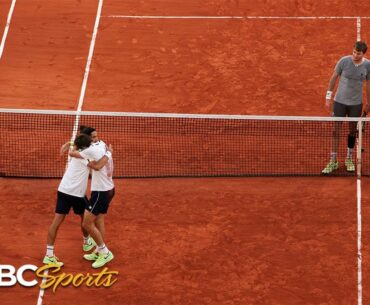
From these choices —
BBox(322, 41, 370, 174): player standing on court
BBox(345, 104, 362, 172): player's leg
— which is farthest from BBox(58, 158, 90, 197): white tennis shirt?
BBox(345, 104, 362, 172): player's leg

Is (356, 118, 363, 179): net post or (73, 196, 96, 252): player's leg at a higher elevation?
(356, 118, 363, 179): net post

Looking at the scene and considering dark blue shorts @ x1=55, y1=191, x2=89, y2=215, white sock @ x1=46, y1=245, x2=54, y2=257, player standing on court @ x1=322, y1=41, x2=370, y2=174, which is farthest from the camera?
player standing on court @ x1=322, y1=41, x2=370, y2=174

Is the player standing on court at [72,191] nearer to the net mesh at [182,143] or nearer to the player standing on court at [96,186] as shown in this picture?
the player standing on court at [96,186]

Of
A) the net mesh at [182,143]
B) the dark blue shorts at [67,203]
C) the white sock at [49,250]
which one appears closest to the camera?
the dark blue shorts at [67,203]

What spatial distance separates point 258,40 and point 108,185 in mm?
6458

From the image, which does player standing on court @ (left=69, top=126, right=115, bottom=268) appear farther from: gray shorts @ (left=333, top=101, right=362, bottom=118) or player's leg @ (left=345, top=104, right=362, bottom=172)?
player's leg @ (left=345, top=104, right=362, bottom=172)

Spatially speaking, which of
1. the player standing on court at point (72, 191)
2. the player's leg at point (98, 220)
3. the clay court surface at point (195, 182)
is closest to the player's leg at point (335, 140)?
the clay court surface at point (195, 182)

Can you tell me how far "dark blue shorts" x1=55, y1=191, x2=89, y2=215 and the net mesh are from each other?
Result: 2212mm

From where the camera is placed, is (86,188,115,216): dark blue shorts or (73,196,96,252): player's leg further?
(73,196,96,252): player's leg

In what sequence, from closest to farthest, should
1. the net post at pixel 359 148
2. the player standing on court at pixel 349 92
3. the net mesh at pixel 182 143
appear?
the player standing on court at pixel 349 92, the net post at pixel 359 148, the net mesh at pixel 182 143

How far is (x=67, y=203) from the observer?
14.8 m

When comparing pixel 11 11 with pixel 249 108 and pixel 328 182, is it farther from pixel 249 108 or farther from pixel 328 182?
pixel 328 182

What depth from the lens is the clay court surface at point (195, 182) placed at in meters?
14.8

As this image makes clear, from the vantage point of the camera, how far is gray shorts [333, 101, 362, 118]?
54.2ft
